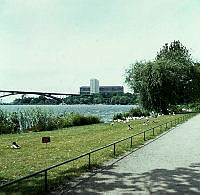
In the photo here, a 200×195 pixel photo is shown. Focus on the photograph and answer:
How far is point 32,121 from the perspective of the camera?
29156 millimetres

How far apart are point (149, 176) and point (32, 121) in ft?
74.5

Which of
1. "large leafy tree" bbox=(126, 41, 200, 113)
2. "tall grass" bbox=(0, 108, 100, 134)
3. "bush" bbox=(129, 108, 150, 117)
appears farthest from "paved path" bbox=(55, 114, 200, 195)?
"bush" bbox=(129, 108, 150, 117)

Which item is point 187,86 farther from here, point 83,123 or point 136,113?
point 83,123

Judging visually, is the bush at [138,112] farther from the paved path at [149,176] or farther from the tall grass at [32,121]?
the paved path at [149,176]

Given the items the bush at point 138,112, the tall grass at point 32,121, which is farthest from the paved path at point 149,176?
the bush at point 138,112

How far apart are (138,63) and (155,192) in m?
44.3

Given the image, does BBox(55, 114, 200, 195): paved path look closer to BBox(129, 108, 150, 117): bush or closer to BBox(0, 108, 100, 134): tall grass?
BBox(0, 108, 100, 134): tall grass

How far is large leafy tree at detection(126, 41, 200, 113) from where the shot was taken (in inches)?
1780

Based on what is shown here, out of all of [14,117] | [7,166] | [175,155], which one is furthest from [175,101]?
[7,166]

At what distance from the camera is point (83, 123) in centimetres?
3506

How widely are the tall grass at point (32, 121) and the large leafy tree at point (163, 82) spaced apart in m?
16.4

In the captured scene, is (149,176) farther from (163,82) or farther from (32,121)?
(163,82)

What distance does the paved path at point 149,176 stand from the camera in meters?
6.76

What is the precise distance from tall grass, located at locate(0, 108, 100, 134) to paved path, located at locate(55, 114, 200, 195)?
17.2 metres
